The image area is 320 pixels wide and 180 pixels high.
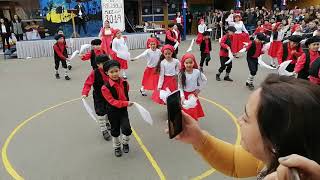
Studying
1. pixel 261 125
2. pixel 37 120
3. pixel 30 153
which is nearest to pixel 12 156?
pixel 30 153

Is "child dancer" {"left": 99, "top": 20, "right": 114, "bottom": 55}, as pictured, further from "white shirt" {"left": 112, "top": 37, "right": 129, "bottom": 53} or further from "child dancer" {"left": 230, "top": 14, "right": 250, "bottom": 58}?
"child dancer" {"left": 230, "top": 14, "right": 250, "bottom": 58}

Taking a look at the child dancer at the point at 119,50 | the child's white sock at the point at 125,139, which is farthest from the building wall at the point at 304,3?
the child's white sock at the point at 125,139

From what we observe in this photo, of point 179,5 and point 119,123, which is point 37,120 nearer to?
point 119,123

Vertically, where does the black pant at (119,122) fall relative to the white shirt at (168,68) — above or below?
below

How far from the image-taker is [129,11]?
2048cm

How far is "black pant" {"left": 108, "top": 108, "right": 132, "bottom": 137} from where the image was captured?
466 cm

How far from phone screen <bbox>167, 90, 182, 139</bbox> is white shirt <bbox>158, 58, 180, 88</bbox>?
15.8 feet

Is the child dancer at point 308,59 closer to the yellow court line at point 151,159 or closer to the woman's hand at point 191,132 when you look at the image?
the yellow court line at point 151,159

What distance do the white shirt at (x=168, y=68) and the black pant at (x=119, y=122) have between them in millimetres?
1738

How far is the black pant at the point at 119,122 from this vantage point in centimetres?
466

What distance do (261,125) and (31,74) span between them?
11.1 meters

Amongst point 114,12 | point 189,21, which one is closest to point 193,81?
point 114,12

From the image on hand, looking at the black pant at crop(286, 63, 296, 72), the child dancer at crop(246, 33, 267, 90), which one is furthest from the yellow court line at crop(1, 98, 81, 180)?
the black pant at crop(286, 63, 296, 72)

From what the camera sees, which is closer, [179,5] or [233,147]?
[233,147]
